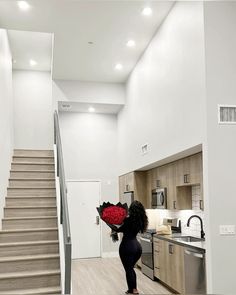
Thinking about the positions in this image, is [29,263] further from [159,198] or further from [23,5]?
[23,5]

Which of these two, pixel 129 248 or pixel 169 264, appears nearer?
pixel 129 248

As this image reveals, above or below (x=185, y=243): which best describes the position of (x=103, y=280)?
below

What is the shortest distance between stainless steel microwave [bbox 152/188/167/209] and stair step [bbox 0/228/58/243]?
2.25 metres

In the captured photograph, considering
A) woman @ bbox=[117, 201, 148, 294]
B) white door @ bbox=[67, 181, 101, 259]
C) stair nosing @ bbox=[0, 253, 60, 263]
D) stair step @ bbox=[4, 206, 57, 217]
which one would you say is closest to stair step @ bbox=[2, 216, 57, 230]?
stair step @ bbox=[4, 206, 57, 217]

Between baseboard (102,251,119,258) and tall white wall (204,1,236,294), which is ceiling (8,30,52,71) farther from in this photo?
baseboard (102,251,119,258)

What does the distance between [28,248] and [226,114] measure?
319 cm

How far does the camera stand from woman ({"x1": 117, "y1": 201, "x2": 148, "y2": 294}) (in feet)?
17.5

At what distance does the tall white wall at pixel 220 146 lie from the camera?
3.97 meters

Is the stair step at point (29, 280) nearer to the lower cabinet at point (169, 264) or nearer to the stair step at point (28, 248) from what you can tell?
the stair step at point (28, 248)

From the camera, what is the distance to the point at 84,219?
29.9 ft

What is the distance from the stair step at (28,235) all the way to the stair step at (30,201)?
2.49 feet

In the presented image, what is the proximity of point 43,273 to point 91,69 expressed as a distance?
4.85 meters

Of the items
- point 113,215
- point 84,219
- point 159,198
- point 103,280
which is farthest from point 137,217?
point 84,219

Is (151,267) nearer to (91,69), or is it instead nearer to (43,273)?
(43,273)
